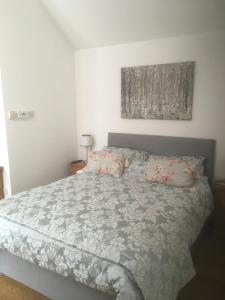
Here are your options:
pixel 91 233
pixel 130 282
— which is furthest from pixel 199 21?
pixel 130 282

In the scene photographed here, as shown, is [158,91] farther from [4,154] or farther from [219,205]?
[4,154]

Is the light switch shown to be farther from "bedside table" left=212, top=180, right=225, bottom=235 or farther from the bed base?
"bedside table" left=212, top=180, right=225, bottom=235

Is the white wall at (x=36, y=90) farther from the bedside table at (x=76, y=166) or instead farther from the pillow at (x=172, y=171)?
the pillow at (x=172, y=171)

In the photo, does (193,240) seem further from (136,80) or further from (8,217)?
(136,80)

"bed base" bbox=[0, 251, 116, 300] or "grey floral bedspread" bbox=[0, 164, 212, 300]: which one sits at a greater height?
"grey floral bedspread" bbox=[0, 164, 212, 300]

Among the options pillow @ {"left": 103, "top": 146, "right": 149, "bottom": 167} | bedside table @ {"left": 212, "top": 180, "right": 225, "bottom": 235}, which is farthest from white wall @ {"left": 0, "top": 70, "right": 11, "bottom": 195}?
bedside table @ {"left": 212, "top": 180, "right": 225, "bottom": 235}

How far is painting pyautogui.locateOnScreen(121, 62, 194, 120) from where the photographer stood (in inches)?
121

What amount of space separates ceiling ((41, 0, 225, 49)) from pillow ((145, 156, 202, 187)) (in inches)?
58.7

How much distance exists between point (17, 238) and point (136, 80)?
2.39 meters

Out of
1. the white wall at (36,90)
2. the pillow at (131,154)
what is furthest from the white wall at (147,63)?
the pillow at (131,154)

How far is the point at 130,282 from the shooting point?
143 centimetres

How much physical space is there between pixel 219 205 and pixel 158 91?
1.52 meters

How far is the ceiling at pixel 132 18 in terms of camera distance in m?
A: 2.66

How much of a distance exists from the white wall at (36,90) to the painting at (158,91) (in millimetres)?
911
